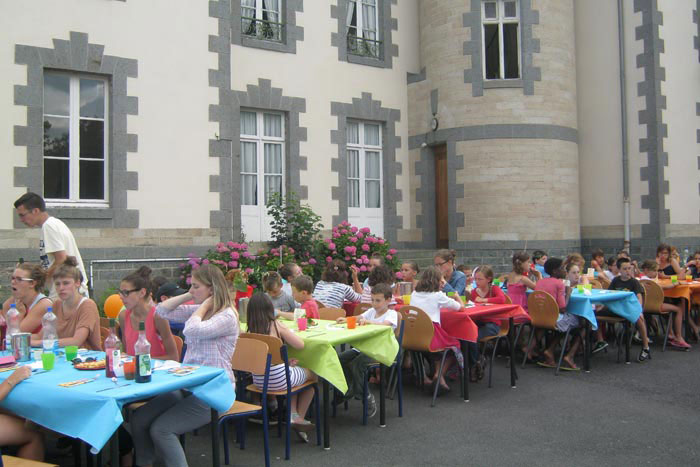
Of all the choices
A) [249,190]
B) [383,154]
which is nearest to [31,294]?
[249,190]

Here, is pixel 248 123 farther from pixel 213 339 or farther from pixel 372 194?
pixel 213 339

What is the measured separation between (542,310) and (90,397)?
17.8 ft

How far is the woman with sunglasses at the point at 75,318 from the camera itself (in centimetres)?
468

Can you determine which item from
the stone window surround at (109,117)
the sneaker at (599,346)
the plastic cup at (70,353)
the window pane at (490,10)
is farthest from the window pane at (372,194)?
the plastic cup at (70,353)

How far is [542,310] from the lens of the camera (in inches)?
297

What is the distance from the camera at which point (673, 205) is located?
13.6m

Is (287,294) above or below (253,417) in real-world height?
above

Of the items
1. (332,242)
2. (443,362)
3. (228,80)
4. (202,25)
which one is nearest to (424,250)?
(332,242)

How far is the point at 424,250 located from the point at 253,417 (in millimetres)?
7971

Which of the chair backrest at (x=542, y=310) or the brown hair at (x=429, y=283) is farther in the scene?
the chair backrest at (x=542, y=310)

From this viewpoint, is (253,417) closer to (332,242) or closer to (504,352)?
(504,352)

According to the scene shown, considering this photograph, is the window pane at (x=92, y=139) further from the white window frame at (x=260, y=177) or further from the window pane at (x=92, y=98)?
the white window frame at (x=260, y=177)

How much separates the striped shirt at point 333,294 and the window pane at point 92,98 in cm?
449

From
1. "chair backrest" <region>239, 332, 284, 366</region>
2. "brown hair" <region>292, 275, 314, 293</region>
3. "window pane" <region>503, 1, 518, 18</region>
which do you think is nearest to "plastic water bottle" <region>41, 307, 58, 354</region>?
"chair backrest" <region>239, 332, 284, 366</region>
